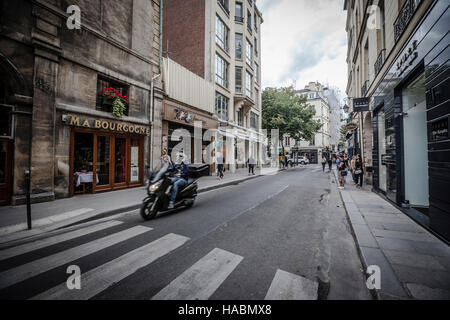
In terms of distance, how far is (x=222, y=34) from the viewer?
19453 mm

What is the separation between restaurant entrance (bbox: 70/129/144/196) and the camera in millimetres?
8000

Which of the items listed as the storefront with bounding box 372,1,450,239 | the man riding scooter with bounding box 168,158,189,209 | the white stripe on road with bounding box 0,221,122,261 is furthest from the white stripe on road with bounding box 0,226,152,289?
the storefront with bounding box 372,1,450,239

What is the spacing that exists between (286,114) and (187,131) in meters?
18.7

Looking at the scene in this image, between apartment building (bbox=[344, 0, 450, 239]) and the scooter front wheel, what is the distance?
6062 millimetres

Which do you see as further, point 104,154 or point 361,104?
point 361,104

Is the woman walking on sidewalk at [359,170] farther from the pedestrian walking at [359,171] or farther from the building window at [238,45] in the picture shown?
the building window at [238,45]

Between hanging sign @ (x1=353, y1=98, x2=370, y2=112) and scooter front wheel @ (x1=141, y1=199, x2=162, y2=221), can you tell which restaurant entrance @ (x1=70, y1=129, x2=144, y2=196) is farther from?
hanging sign @ (x1=353, y1=98, x2=370, y2=112)

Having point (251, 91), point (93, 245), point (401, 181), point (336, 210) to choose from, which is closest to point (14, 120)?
point (93, 245)

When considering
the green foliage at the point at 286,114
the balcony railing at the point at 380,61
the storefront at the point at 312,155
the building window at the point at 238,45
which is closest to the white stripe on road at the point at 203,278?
the balcony railing at the point at 380,61

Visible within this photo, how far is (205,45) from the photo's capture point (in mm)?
16969

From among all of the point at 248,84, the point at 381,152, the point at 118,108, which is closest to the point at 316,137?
the point at 248,84

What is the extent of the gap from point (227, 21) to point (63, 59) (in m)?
17.3

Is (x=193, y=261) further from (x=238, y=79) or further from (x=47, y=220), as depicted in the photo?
(x=238, y=79)

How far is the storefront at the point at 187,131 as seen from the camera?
482 inches
